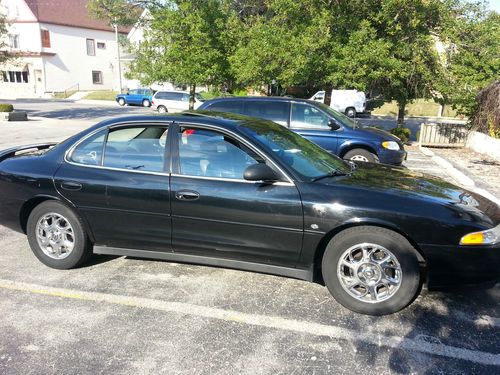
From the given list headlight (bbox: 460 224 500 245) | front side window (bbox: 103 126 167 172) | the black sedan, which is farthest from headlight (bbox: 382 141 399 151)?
front side window (bbox: 103 126 167 172)

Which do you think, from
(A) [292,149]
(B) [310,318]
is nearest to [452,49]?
(A) [292,149]

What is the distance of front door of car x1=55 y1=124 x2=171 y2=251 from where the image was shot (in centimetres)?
382

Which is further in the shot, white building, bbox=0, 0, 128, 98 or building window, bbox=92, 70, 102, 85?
building window, bbox=92, 70, 102, 85

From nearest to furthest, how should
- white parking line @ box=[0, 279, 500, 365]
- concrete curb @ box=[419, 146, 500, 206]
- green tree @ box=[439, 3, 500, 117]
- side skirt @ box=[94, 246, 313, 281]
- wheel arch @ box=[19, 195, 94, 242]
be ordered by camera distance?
white parking line @ box=[0, 279, 500, 365]
side skirt @ box=[94, 246, 313, 281]
wheel arch @ box=[19, 195, 94, 242]
concrete curb @ box=[419, 146, 500, 206]
green tree @ box=[439, 3, 500, 117]

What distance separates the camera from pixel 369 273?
3.38 m

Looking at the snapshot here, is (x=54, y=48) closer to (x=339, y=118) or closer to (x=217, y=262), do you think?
(x=339, y=118)

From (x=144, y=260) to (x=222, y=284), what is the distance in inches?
40.0

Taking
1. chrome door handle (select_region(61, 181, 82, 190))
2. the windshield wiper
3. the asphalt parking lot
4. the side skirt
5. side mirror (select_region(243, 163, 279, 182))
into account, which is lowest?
the asphalt parking lot

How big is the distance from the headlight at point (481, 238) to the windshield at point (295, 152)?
1.22 m

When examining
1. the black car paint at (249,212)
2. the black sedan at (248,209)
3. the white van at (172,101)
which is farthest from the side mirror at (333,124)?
the white van at (172,101)

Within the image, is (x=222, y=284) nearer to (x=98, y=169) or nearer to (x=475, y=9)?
(x=98, y=169)

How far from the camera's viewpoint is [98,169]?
4004 mm

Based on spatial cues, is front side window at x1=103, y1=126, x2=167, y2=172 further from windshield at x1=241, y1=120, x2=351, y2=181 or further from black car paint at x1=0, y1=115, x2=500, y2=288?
windshield at x1=241, y1=120, x2=351, y2=181

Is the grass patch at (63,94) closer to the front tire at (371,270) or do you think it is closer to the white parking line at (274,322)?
the white parking line at (274,322)
